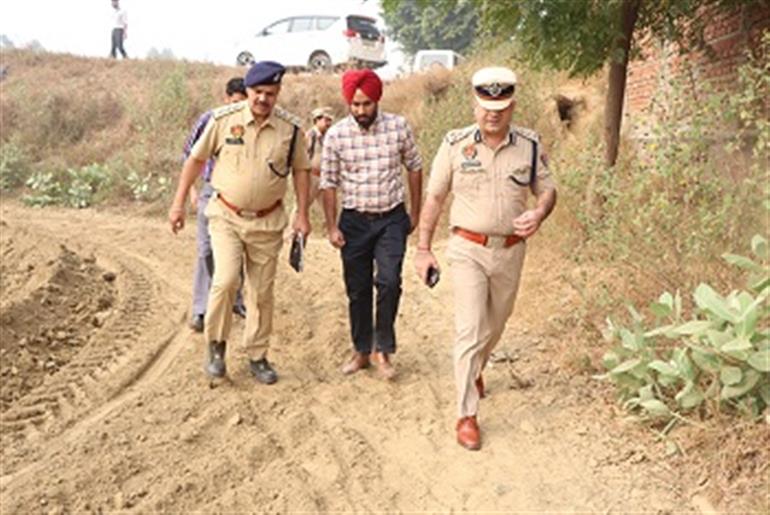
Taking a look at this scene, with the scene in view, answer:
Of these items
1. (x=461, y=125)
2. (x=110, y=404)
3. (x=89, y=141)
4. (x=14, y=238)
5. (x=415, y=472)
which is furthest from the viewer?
(x=89, y=141)

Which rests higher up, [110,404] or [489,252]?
[489,252]

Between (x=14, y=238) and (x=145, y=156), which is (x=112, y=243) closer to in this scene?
(x=14, y=238)

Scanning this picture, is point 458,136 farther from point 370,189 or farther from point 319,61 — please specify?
point 319,61

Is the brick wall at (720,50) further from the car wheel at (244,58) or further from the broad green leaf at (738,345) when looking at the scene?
the car wheel at (244,58)

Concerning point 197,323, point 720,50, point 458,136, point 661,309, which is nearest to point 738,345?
point 661,309

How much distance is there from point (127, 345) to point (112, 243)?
4152 mm

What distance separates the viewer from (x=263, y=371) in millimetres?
5387

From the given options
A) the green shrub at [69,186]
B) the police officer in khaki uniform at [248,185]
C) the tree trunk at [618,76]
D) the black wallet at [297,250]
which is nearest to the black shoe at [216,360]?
the police officer in khaki uniform at [248,185]

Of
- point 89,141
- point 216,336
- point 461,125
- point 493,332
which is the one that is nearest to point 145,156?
point 89,141

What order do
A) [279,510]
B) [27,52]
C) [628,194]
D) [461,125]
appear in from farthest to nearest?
[27,52] < [461,125] < [628,194] < [279,510]

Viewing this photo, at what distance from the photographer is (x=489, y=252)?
14.5ft

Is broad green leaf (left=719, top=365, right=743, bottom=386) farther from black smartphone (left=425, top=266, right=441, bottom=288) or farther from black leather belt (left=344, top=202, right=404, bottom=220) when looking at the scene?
black leather belt (left=344, top=202, right=404, bottom=220)

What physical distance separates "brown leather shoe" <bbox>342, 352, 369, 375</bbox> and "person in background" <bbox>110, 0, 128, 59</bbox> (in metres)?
18.5

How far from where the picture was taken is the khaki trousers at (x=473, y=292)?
440cm
